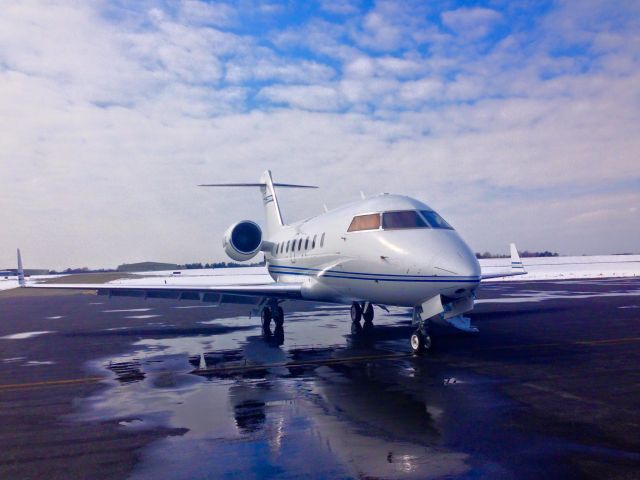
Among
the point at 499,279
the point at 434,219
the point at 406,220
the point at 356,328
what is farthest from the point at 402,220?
the point at 499,279

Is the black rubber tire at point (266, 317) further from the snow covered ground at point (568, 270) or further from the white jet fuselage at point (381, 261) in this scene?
the snow covered ground at point (568, 270)

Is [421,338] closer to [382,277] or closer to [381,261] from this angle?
[382,277]

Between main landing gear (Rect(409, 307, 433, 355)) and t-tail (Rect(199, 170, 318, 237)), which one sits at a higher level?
t-tail (Rect(199, 170, 318, 237))

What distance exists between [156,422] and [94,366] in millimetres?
5031

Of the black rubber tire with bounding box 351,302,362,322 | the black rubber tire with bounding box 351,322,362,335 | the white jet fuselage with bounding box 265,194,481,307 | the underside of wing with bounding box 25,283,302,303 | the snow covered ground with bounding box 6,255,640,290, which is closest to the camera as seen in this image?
the white jet fuselage with bounding box 265,194,481,307

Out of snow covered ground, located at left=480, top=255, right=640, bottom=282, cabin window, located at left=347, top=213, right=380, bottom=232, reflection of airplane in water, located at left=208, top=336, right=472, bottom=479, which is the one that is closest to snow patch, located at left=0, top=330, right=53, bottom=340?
reflection of airplane in water, located at left=208, top=336, right=472, bottom=479

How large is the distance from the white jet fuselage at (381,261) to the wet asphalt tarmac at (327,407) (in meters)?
1.30

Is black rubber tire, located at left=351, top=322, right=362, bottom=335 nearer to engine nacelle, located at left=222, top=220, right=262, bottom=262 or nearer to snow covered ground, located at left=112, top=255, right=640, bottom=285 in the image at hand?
engine nacelle, located at left=222, top=220, right=262, bottom=262

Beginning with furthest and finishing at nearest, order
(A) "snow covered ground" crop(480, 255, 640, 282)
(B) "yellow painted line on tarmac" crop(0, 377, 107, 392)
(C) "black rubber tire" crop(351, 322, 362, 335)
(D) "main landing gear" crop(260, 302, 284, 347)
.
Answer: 1. (A) "snow covered ground" crop(480, 255, 640, 282)
2. (D) "main landing gear" crop(260, 302, 284, 347)
3. (C) "black rubber tire" crop(351, 322, 362, 335)
4. (B) "yellow painted line on tarmac" crop(0, 377, 107, 392)

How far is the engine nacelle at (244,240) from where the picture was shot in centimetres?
1927

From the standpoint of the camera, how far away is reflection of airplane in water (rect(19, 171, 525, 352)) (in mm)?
10602

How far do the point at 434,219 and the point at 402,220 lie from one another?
2.29ft

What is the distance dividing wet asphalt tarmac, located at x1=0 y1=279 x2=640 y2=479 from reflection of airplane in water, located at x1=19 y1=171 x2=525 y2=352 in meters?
1.13

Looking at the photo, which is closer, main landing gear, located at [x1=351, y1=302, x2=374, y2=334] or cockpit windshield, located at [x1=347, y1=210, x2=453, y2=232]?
cockpit windshield, located at [x1=347, y1=210, x2=453, y2=232]
